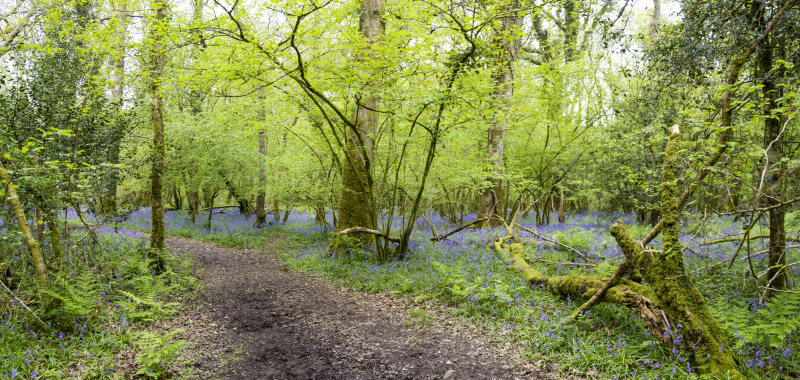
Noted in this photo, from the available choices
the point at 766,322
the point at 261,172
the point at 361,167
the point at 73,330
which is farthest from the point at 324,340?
the point at 261,172

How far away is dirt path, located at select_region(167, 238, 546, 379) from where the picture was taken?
421 cm

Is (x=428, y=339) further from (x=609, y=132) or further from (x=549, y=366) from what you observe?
(x=609, y=132)

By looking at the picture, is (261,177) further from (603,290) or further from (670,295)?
(670,295)

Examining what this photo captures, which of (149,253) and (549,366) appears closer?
(549,366)

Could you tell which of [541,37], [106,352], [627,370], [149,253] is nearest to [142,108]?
[149,253]

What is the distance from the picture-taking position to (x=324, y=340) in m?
5.22

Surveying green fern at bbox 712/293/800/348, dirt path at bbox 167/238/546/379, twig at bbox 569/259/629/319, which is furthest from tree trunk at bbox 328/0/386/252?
green fern at bbox 712/293/800/348

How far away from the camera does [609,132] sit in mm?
11820

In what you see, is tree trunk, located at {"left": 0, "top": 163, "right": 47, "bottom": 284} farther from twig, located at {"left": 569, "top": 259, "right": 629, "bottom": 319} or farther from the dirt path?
twig, located at {"left": 569, "top": 259, "right": 629, "bottom": 319}

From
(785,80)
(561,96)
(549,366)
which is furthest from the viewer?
(561,96)

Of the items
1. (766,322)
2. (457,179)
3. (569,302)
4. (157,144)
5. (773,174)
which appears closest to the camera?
(766,322)

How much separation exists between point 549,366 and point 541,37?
16.8m

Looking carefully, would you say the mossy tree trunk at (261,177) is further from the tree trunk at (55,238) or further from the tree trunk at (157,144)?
the tree trunk at (55,238)

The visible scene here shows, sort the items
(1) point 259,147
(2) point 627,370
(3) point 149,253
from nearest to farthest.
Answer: (2) point 627,370 < (3) point 149,253 < (1) point 259,147
